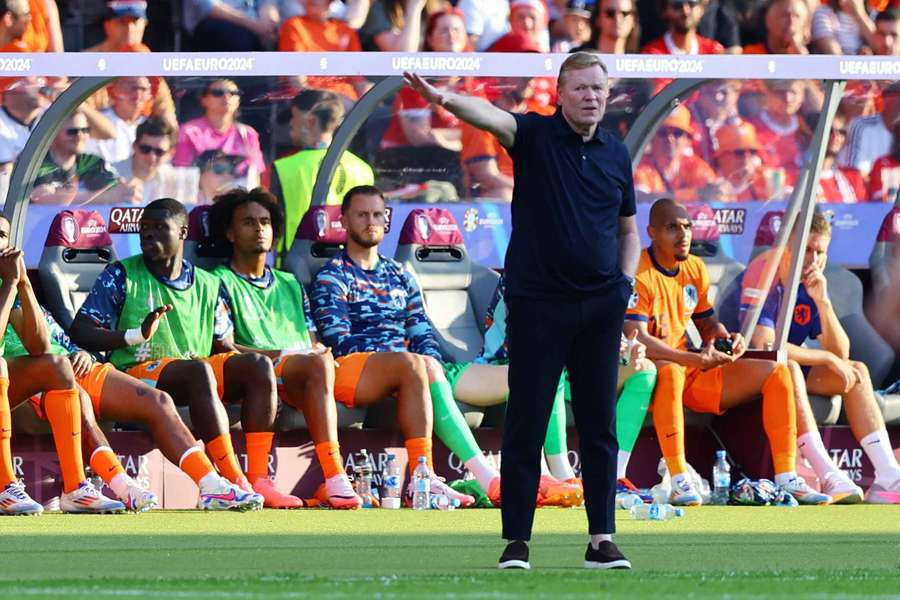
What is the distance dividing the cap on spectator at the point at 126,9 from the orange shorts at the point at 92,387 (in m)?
2.70

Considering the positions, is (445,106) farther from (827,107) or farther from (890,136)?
(890,136)

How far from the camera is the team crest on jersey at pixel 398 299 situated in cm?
1038

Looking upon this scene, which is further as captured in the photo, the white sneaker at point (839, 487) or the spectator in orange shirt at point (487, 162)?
the spectator in orange shirt at point (487, 162)

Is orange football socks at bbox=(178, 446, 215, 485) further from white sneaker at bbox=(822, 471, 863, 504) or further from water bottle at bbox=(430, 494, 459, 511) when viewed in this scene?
white sneaker at bbox=(822, 471, 863, 504)

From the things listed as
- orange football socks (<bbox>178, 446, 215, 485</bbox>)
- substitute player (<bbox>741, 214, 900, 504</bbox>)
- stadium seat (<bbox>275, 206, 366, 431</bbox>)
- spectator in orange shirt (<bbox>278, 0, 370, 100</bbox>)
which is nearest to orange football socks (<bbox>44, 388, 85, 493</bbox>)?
orange football socks (<bbox>178, 446, 215, 485</bbox>)

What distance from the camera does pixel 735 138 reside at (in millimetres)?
11906

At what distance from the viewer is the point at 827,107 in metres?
11.3

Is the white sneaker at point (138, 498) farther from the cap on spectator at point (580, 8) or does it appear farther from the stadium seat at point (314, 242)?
the cap on spectator at point (580, 8)

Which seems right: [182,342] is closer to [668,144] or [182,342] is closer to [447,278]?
[447,278]

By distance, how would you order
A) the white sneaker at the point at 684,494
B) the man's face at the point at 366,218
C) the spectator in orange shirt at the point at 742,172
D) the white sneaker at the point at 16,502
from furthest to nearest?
the spectator in orange shirt at the point at 742,172 < the man's face at the point at 366,218 < the white sneaker at the point at 684,494 < the white sneaker at the point at 16,502

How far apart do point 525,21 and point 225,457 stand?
413 centimetres

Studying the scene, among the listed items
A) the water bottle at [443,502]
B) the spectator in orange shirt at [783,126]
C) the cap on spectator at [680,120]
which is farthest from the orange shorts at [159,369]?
the spectator in orange shirt at [783,126]

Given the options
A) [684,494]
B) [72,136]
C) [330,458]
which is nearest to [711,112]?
[684,494]

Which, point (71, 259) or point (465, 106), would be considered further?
point (71, 259)
